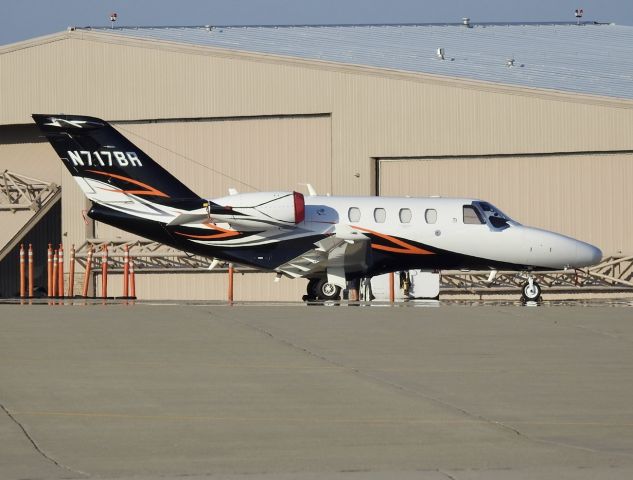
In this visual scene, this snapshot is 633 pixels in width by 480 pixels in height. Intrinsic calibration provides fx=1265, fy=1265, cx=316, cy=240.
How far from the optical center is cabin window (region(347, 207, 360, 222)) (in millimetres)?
29547

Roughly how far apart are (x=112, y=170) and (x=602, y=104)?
1408 cm

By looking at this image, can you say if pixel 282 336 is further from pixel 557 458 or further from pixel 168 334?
pixel 557 458

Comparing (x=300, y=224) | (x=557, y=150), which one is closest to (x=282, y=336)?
(x=300, y=224)

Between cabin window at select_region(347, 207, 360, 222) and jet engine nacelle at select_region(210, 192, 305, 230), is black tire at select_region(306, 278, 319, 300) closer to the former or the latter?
cabin window at select_region(347, 207, 360, 222)

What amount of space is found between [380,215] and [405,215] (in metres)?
0.61

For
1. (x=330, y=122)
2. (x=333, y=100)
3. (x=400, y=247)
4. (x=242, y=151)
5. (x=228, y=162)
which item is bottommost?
(x=400, y=247)

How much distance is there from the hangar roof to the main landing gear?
9766mm

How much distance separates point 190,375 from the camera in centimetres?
1359

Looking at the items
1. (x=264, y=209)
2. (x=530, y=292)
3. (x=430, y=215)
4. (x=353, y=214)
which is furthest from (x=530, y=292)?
(x=264, y=209)

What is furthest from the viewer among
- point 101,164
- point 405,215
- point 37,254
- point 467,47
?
point 467,47

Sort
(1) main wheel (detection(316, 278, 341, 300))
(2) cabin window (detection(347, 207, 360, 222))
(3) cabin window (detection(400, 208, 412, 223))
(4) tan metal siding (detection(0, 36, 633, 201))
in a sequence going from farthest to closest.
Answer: (4) tan metal siding (detection(0, 36, 633, 201)) < (3) cabin window (detection(400, 208, 412, 223)) < (2) cabin window (detection(347, 207, 360, 222)) < (1) main wheel (detection(316, 278, 341, 300))

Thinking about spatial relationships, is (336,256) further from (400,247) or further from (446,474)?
(446,474)

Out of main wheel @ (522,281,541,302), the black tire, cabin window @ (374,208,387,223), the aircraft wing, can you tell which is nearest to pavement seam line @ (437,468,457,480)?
the aircraft wing

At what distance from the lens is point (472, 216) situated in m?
30.1
